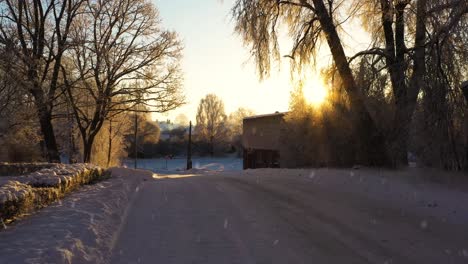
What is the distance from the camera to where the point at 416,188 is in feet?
37.4

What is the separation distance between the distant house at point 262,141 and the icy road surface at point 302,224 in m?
24.9

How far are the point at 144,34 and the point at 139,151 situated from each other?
56601 mm

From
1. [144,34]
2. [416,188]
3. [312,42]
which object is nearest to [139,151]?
[144,34]

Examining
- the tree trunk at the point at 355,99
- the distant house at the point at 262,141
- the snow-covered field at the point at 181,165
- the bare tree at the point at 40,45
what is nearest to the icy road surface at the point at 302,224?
the tree trunk at the point at 355,99

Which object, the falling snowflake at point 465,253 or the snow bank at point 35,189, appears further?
the snow bank at point 35,189

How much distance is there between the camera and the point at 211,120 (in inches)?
4141

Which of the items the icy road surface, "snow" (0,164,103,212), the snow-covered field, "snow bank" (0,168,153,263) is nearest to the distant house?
the snow-covered field

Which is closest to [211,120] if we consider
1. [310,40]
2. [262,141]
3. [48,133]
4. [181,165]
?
[181,165]

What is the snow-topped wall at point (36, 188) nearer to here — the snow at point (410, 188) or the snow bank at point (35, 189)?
the snow bank at point (35, 189)

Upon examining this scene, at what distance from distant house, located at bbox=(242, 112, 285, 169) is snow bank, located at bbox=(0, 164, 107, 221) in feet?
84.9

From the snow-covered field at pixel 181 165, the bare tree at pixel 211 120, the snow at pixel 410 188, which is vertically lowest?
the snow at pixel 410 188

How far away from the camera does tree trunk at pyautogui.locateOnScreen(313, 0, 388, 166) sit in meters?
15.9

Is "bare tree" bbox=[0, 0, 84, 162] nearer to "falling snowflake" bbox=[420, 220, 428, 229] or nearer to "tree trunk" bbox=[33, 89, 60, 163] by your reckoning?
"tree trunk" bbox=[33, 89, 60, 163]

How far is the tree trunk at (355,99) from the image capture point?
1586cm
